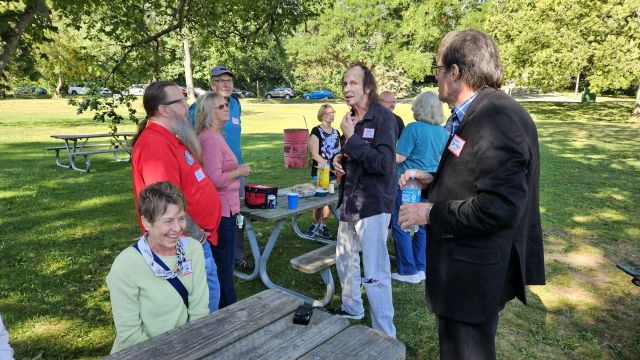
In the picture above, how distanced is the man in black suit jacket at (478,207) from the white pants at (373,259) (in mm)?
1087

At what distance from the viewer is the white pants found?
10.2 ft

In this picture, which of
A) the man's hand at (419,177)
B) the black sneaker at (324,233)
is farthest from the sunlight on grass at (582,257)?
the man's hand at (419,177)

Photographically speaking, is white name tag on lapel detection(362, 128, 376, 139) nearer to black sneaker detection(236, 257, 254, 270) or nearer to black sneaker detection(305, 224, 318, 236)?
black sneaker detection(236, 257, 254, 270)

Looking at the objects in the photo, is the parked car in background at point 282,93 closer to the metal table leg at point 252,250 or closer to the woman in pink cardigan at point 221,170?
the metal table leg at point 252,250

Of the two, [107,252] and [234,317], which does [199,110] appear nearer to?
[234,317]

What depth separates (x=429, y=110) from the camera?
4188 millimetres

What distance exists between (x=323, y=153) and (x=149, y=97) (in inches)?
129

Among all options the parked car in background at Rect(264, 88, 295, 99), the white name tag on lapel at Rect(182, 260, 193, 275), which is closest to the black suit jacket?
the white name tag on lapel at Rect(182, 260, 193, 275)

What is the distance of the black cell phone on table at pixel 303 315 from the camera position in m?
2.04

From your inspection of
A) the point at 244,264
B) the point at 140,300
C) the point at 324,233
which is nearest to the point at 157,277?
the point at 140,300

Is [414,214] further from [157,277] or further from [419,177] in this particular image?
[157,277]

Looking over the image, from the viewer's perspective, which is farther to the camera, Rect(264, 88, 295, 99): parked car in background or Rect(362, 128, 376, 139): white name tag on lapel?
Rect(264, 88, 295, 99): parked car in background

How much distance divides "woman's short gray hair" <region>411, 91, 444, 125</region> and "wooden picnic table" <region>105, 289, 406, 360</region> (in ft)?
8.72

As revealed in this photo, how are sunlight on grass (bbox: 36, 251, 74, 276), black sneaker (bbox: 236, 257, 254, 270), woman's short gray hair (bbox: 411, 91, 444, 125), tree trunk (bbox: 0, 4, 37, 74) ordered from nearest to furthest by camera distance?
1. tree trunk (bbox: 0, 4, 37, 74)
2. woman's short gray hair (bbox: 411, 91, 444, 125)
3. sunlight on grass (bbox: 36, 251, 74, 276)
4. black sneaker (bbox: 236, 257, 254, 270)
